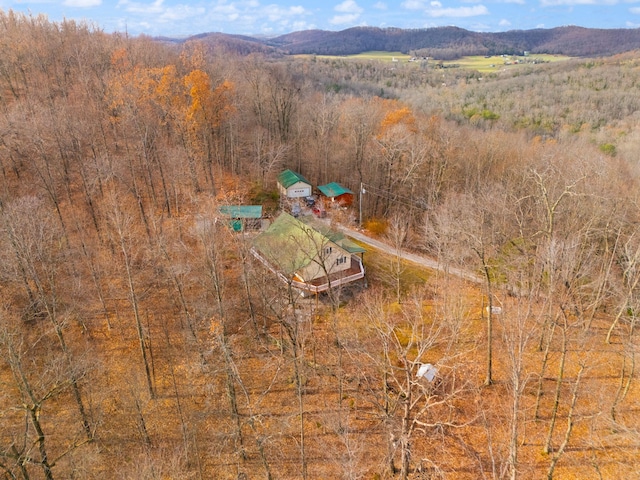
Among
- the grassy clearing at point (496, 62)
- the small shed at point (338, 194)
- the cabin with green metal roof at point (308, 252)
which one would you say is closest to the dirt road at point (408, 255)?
the small shed at point (338, 194)

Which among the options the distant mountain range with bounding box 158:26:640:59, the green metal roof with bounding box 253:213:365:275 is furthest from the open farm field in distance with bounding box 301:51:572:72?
the green metal roof with bounding box 253:213:365:275

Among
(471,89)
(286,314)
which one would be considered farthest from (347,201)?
(471,89)

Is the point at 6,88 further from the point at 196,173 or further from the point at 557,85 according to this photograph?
the point at 557,85

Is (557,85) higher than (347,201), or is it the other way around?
A: (557,85)

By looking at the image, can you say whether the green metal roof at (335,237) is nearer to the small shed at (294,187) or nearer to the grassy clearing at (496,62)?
the small shed at (294,187)

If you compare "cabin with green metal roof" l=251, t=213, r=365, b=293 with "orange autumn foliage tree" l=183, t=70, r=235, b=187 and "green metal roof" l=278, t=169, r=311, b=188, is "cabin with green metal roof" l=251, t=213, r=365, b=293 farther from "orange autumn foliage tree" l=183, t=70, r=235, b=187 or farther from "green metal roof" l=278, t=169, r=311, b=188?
"orange autumn foliage tree" l=183, t=70, r=235, b=187

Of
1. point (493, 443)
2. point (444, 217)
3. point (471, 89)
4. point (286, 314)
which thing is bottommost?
point (493, 443)

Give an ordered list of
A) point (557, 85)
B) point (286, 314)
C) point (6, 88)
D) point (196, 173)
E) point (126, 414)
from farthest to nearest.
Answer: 1. point (557, 85)
2. point (6, 88)
3. point (196, 173)
4. point (286, 314)
5. point (126, 414)
